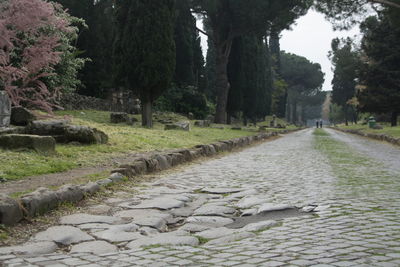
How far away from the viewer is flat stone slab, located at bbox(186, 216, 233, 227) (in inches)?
175

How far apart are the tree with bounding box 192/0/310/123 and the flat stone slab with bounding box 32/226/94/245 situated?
87.4ft

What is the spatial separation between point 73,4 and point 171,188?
24.9m

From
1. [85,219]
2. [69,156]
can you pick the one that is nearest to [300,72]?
[69,156]

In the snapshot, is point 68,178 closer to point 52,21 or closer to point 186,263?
point 186,263

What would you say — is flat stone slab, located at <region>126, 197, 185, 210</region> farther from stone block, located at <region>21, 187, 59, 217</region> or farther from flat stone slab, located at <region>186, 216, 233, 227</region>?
stone block, located at <region>21, 187, 59, 217</region>

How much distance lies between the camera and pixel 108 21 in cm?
3066

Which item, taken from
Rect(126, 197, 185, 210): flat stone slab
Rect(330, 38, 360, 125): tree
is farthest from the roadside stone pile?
Rect(330, 38, 360, 125): tree

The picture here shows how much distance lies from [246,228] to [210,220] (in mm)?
519

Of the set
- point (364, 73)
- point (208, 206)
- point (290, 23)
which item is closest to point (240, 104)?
point (290, 23)

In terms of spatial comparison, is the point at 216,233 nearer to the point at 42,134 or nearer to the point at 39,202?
the point at 39,202

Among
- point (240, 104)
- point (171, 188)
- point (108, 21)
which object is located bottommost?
point (171, 188)

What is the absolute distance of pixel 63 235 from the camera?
3.82 metres

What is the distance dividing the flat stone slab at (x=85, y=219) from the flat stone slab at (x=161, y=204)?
26.5 inches

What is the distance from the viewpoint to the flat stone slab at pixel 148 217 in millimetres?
4336
